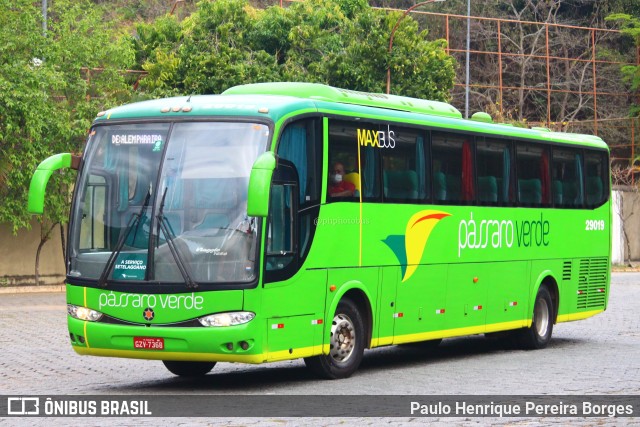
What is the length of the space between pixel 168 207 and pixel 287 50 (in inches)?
1220

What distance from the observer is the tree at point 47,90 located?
100ft

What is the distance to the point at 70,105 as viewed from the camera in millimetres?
33219

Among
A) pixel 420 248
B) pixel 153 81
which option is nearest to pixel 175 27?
pixel 153 81

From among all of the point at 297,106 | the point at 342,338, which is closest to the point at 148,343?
the point at 342,338

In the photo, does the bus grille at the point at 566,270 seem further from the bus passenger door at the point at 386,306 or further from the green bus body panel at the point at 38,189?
the green bus body panel at the point at 38,189

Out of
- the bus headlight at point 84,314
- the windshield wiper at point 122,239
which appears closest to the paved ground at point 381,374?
the bus headlight at point 84,314

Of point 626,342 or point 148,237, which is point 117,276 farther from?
point 626,342

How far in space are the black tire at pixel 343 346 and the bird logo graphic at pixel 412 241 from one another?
3.63ft

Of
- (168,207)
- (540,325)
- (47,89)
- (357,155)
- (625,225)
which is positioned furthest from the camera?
(625,225)

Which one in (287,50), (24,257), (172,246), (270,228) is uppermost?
(287,50)

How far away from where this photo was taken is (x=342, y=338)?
1439cm

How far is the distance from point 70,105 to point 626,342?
18175mm

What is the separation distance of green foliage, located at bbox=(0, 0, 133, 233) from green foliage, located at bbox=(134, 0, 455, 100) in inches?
274

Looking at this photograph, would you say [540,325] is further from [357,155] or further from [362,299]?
[357,155]
